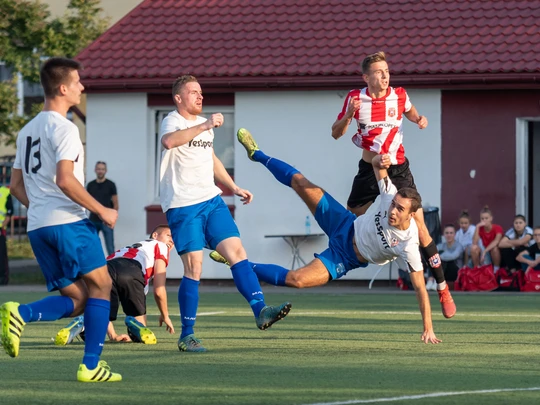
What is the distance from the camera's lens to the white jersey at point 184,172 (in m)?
9.21

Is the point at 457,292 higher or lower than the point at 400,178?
lower

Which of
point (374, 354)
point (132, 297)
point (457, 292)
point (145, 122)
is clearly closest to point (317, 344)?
point (374, 354)

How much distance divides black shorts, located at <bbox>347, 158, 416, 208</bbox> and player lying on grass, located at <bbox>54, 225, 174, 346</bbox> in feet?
6.14

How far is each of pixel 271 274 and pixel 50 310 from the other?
3.06 m

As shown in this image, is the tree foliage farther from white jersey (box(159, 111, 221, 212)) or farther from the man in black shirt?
white jersey (box(159, 111, 221, 212))

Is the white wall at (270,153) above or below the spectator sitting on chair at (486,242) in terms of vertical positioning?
above

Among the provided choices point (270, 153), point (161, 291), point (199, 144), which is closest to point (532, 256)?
point (270, 153)

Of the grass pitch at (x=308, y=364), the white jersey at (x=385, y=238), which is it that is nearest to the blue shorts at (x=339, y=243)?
the white jersey at (x=385, y=238)

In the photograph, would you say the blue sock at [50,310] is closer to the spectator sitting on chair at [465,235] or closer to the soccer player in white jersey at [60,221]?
the soccer player in white jersey at [60,221]

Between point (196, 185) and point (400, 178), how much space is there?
2313mm

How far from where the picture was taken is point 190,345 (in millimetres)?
9070

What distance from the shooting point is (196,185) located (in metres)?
9.26

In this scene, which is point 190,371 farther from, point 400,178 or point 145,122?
point 145,122

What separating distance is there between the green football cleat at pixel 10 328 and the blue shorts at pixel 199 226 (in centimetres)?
217
